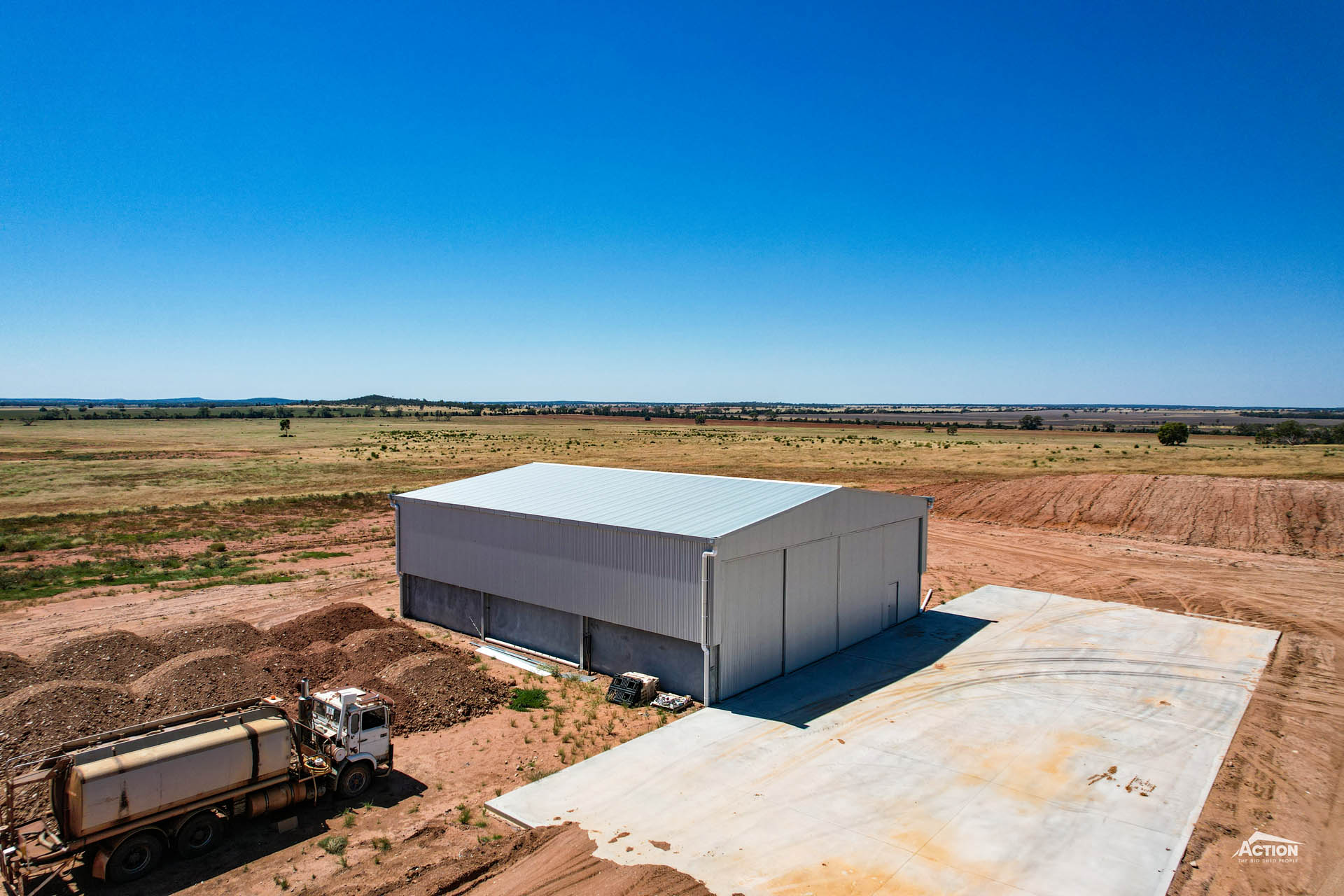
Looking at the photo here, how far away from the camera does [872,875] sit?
39.1ft

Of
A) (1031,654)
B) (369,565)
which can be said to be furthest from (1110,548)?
(369,565)

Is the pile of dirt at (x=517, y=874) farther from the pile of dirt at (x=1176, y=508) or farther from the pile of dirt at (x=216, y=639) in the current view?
the pile of dirt at (x=1176, y=508)

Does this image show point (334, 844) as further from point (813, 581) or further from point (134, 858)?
point (813, 581)

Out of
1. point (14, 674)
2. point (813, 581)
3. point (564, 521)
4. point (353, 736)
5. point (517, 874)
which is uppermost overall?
point (564, 521)

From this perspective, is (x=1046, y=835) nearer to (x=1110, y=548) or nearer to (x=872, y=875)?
(x=872, y=875)

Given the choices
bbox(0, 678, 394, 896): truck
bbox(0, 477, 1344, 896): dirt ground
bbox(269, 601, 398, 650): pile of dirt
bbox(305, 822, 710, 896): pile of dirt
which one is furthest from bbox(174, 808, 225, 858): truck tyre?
bbox(269, 601, 398, 650): pile of dirt

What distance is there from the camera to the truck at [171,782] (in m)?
11.6

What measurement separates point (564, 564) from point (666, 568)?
407 centimetres

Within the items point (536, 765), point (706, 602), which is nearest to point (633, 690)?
point (706, 602)

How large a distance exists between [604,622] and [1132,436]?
12987cm

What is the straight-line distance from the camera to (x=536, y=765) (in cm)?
1605

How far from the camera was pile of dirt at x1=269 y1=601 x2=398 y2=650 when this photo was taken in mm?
23047

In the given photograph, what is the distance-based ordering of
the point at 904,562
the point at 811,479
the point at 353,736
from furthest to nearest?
the point at 811,479, the point at 904,562, the point at 353,736

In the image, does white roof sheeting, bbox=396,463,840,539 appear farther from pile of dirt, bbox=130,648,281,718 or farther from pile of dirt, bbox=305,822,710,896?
pile of dirt, bbox=305,822,710,896
